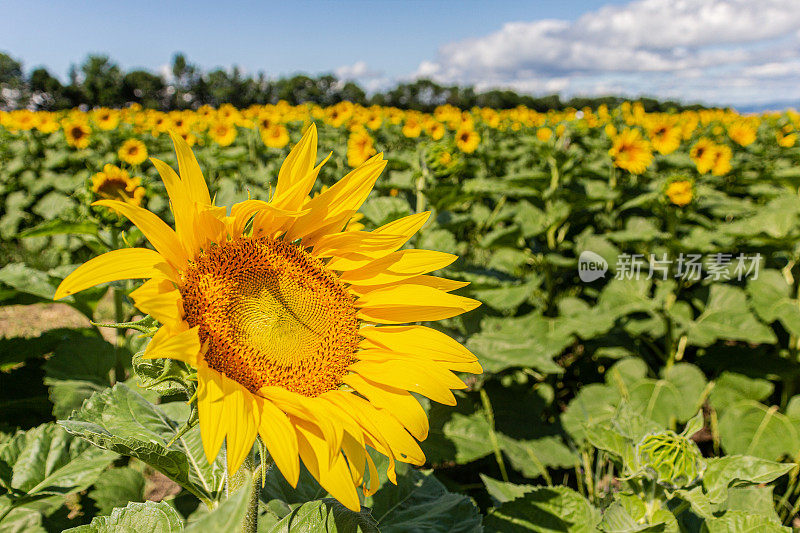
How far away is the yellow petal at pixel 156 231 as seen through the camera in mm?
711

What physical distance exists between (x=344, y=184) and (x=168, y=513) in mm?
596

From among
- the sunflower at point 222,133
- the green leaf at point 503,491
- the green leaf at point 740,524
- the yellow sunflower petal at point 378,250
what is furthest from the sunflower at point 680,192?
the sunflower at point 222,133

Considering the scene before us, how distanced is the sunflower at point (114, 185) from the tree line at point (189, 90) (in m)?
17.0

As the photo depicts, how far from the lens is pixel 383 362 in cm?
90

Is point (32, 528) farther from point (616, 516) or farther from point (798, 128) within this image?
point (798, 128)

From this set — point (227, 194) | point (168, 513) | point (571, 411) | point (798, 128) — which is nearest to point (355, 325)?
point (168, 513)

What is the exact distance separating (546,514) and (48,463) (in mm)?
1145

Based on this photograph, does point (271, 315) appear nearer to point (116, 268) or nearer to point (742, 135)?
point (116, 268)

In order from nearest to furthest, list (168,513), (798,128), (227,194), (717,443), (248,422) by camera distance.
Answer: (248,422)
(168,513)
(227,194)
(717,443)
(798,128)

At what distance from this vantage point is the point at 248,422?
703 mm

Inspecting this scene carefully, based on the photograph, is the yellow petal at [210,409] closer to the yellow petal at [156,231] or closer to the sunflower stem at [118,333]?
the yellow petal at [156,231]

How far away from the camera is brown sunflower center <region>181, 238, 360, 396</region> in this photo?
2.65 feet

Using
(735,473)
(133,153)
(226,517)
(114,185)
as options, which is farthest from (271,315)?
(133,153)

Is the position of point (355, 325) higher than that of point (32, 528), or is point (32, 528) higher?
point (355, 325)
